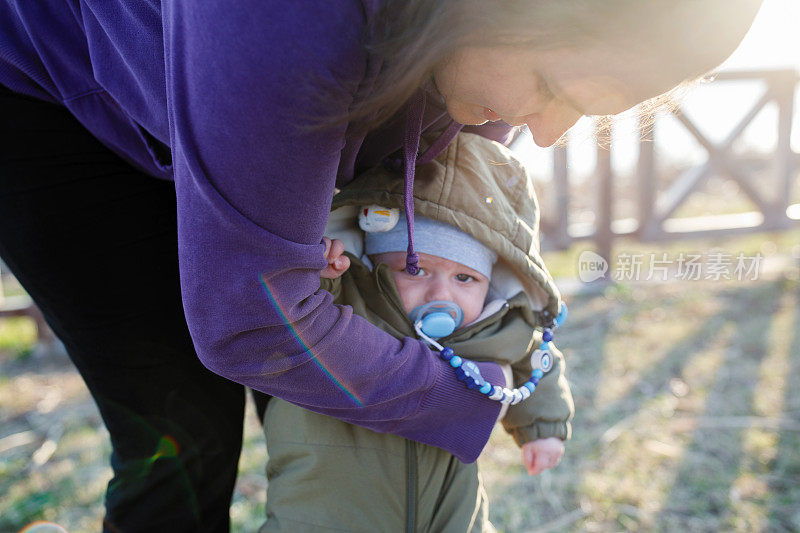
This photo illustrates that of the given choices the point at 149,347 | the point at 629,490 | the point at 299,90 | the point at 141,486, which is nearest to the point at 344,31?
the point at 299,90

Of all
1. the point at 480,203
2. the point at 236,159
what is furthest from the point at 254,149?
the point at 480,203

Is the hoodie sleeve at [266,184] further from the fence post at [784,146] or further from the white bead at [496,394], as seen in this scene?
the fence post at [784,146]

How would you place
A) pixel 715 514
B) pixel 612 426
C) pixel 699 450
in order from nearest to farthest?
pixel 715 514 → pixel 699 450 → pixel 612 426

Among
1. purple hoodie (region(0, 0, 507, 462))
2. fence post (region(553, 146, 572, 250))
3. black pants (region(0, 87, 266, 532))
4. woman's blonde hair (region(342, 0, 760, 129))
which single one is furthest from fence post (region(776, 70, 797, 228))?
black pants (region(0, 87, 266, 532))

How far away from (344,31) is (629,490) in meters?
1.91

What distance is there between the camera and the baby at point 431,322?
3.70ft

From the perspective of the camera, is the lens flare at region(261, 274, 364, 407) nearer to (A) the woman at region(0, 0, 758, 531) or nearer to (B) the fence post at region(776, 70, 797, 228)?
(A) the woman at region(0, 0, 758, 531)

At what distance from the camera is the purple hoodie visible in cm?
63

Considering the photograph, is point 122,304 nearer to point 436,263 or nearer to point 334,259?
point 334,259

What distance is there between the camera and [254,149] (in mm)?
665

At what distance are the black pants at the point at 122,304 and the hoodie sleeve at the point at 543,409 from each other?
0.60 metres

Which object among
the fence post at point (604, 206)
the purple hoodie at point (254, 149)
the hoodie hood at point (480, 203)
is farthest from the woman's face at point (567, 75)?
the fence post at point (604, 206)

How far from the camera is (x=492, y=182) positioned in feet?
3.95

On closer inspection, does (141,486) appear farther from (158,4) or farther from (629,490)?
(629,490)
